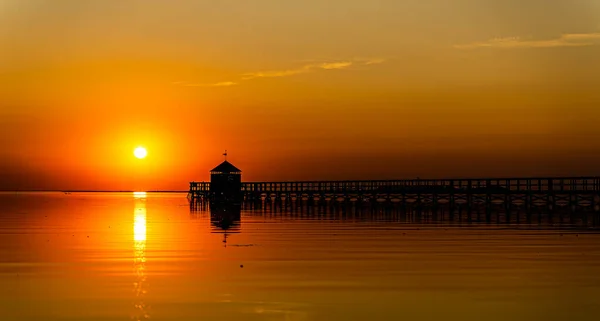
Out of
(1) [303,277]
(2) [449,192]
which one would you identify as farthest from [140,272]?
(2) [449,192]

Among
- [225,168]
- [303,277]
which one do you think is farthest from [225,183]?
[303,277]

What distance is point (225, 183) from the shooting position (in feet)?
296

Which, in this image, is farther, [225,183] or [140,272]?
[225,183]

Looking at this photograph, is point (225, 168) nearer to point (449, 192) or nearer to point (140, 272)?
point (449, 192)

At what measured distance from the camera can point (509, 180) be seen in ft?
215

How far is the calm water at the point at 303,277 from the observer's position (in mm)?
17391

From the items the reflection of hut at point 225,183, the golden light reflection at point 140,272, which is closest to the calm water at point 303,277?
the golden light reflection at point 140,272

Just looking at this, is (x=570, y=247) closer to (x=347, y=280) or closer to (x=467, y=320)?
(x=347, y=280)

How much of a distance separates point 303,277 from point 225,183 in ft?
225

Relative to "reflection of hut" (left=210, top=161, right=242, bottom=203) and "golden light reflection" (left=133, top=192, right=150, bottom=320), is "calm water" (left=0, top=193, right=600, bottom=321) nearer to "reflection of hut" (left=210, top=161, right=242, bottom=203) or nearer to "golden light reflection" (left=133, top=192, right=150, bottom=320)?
"golden light reflection" (left=133, top=192, right=150, bottom=320)

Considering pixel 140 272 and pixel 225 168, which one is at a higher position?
pixel 225 168

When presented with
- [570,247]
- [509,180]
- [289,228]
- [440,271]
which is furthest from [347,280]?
[509,180]

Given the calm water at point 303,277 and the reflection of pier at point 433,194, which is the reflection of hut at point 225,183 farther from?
the calm water at point 303,277

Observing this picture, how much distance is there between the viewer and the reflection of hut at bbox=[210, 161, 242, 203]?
9038 cm
